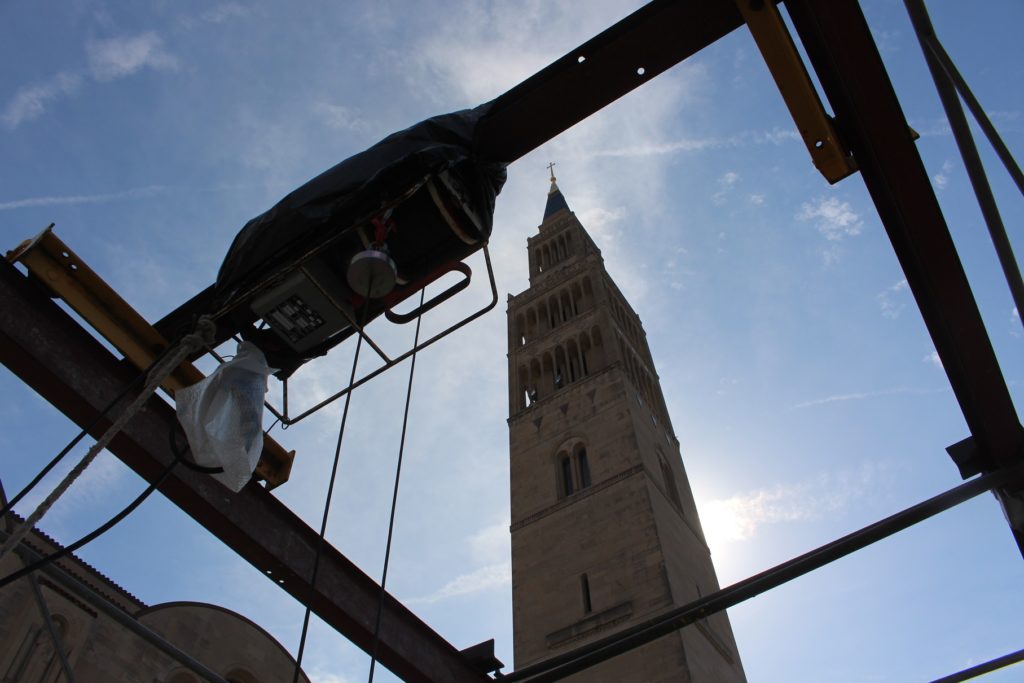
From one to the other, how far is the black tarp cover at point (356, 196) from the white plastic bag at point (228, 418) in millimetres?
637

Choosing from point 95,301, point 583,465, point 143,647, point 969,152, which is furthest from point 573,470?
point 969,152

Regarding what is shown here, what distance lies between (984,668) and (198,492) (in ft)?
18.1

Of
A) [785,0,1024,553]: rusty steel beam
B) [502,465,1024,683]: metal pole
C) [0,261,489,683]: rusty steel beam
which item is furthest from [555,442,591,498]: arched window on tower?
[785,0,1024,553]: rusty steel beam

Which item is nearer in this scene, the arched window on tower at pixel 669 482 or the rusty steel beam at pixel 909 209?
the rusty steel beam at pixel 909 209

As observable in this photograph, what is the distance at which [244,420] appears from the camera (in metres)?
4.98

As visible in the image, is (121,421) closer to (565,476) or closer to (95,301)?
(95,301)

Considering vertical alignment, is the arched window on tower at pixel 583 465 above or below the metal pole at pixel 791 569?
above

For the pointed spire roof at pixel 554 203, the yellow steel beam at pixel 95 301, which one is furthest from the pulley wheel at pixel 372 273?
the pointed spire roof at pixel 554 203

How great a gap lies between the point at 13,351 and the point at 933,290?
20.1 feet

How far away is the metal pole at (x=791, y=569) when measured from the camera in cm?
537

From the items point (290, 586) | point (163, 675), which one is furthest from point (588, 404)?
point (290, 586)

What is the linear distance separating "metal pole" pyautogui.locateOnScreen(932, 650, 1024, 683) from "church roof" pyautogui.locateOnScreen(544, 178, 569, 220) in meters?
44.3

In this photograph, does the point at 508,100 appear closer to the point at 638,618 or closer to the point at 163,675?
the point at 163,675

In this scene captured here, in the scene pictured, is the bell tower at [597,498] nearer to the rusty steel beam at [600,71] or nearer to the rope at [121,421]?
the rusty steel beam at [600,71]
